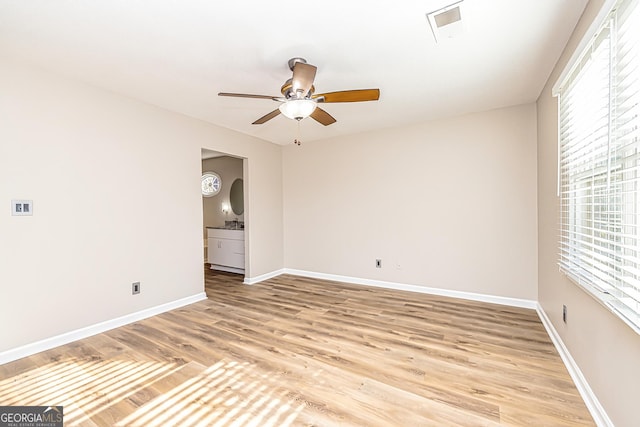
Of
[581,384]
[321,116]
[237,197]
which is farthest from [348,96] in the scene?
[237,197]

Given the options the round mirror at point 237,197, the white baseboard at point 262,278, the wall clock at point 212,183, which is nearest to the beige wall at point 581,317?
the white baseboard at point 262,278

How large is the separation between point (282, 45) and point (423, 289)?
11.2 feet

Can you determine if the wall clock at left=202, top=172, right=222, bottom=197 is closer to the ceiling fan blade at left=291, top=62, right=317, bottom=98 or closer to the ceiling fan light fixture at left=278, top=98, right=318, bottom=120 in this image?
the ceiling fan light fixture at left=278, top=98, right=318, bottom=120

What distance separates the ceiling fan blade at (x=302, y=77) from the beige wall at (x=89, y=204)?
2018 mm

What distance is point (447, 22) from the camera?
5.85ft

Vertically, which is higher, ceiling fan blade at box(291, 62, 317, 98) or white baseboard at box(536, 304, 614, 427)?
ceiling fan blade at box(291, 62, 317, 98)

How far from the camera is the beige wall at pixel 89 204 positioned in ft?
7.34

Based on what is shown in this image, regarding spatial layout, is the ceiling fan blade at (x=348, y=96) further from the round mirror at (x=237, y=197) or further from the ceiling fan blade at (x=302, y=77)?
the round mirror at (x=237, y=197)

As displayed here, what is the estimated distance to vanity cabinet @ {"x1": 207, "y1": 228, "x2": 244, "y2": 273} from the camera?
497 centimetres

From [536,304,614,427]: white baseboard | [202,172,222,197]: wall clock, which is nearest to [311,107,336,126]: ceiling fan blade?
[536,304,614,427]: white baseboard

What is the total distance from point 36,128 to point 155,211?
3.93ft

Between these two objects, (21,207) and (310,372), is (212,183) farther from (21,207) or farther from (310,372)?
(310,372)

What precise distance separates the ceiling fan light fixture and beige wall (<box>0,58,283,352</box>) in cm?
183

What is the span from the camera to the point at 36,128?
2.33 meters
